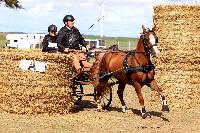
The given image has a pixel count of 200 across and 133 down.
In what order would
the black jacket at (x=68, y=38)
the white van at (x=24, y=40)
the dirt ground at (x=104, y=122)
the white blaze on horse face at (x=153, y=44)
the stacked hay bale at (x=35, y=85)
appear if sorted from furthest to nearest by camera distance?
the white van at (x=24, y=40)
the black jacket at (x=68, y=38)
the stacked hay bale at (x=35, y=85)
the white blaze on horse face at (x=153, y=44)
the dirt ground at (x=104, y=122)

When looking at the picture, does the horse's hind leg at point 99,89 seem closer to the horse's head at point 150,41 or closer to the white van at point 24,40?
the horse's head at point 150,41

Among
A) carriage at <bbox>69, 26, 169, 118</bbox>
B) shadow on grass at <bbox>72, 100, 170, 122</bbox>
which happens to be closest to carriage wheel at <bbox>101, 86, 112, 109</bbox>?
carriage at <bbox>69, 26, 169, 118</bbox>

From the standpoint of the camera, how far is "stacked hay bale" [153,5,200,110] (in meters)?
18.9

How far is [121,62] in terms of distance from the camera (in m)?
16.5

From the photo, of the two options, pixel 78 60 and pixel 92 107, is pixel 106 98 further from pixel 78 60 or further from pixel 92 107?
pixel 78 60

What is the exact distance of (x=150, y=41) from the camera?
15609 mm

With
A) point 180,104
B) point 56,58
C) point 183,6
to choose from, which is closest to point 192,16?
point 183,6

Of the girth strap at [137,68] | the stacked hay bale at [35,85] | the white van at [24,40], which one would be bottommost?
the stacked hay bale at [35,85]

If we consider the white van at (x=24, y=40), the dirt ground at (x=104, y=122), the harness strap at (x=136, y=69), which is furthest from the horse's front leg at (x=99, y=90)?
the white van at (x=24, y=40)

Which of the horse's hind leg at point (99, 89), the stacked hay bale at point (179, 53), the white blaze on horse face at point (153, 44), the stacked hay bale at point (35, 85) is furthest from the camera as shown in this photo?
the stacked hay bale at point (179, 53)

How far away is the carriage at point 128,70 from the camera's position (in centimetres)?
1555

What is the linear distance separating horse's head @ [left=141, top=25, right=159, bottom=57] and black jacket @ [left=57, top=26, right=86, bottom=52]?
2.66m

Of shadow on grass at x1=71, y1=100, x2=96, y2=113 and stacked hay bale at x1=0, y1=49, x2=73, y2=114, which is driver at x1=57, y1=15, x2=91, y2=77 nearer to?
stacked hay bale at x1=0, y1=49, x2=73, y2=114

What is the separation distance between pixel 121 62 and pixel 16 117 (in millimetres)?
3759
